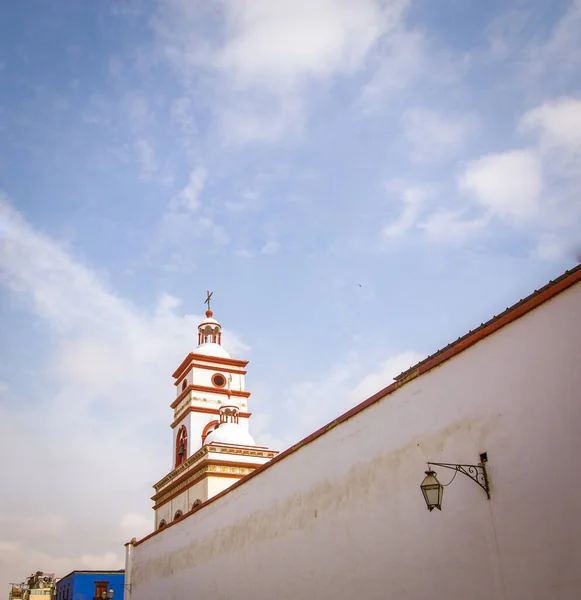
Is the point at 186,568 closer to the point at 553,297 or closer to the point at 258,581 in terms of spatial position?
the point at 258,581

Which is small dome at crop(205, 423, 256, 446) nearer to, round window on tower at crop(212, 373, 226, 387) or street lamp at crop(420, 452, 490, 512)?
round window on tower at crop(212, 373, 226, 387)

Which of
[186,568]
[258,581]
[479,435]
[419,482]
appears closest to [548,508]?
[479,435]

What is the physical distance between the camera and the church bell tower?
22.3 metres

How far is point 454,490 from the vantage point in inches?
261

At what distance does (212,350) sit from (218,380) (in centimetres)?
177

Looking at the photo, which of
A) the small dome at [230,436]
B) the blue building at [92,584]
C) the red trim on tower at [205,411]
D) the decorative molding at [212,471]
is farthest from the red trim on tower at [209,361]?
the blue building at [92,584]

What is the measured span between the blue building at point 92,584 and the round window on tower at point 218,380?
2111 centimetres

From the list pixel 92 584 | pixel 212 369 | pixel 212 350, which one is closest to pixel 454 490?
pixel 212 369

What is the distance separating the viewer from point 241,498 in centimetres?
1254

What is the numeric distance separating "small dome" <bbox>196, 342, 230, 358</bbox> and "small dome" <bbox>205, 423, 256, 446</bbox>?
188 inches

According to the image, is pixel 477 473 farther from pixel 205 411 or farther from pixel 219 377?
pixel 219 377

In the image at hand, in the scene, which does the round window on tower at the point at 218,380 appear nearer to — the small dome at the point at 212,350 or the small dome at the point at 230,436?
the small dome at the point at 212,350

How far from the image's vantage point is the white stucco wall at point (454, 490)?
5.53 m

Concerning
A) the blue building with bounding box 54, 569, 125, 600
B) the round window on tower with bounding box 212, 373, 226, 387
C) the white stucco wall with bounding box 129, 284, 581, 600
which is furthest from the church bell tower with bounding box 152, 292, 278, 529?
the blue building with bounding box 54, 569, 125, 600
